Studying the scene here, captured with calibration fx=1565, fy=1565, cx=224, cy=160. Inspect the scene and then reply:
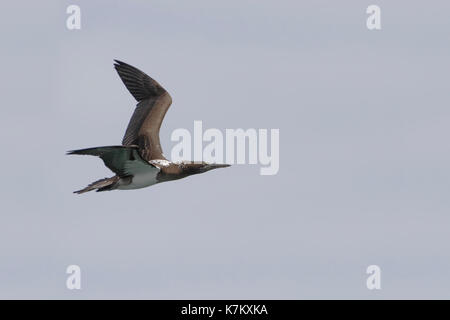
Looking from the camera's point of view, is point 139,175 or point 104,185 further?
point 139,175

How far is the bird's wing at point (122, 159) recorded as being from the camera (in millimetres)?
38750

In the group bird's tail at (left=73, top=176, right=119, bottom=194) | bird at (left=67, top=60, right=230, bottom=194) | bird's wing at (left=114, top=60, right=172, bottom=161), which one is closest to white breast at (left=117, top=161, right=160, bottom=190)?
bird at (left=67, top=60, right=230, bottom=194)

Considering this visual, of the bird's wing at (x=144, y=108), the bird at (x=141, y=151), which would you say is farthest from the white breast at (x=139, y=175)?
the bird's wing at (x=144, y=108)

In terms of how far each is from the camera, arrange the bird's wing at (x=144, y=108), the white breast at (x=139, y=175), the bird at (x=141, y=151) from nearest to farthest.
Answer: the bird at (x=141, y=151), the white breast at (x=139, y=175), the bird's wing at (x=144, y=108)

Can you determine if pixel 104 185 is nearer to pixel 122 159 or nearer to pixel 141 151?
pixel 122 159

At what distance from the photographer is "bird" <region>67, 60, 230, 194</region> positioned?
39.6m

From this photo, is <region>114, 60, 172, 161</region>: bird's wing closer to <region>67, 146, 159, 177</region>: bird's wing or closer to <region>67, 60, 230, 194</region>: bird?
<region>67, 60, 230, 194</region>: bird

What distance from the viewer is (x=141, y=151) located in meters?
42.6

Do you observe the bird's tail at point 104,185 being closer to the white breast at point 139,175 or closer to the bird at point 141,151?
the bird at point 141,151

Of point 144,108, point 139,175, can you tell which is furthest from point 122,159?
point 144,108

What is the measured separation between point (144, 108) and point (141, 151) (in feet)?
6.10
